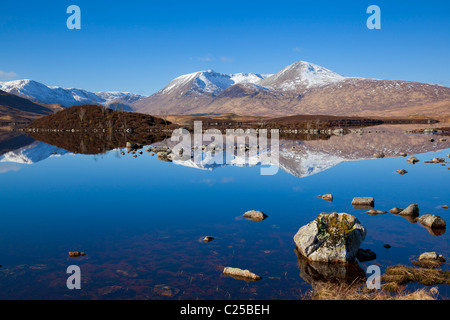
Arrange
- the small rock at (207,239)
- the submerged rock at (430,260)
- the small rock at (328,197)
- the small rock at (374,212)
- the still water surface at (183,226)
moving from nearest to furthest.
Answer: the still water surface at (183,226) < the submerged rock at (430,260) < the small rock at (207,239) < the small rock at (374,212) < the small rock at (328,197)

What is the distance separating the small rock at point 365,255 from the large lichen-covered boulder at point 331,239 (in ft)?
0.89

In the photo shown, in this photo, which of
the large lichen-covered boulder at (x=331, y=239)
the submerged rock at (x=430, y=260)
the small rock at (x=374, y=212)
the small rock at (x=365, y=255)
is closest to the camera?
the submerged rock at (x=430, y=260)

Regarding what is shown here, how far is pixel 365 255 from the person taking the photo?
16016 millimetres

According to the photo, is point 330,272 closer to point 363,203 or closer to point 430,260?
point 430,260

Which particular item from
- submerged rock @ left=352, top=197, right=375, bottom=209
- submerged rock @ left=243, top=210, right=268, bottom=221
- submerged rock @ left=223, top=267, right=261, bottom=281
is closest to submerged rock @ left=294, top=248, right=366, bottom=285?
submerged rock @ left=223, top=267, right=261, bottom=281

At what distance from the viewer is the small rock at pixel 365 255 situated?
15798 mm

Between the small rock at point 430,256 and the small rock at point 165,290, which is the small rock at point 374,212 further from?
the small rock at point 165,290

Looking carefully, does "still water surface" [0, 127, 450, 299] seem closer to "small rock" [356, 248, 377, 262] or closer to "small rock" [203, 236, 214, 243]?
"small rock" [203, 236, 214, 243]

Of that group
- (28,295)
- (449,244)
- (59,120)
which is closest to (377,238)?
(449,244)

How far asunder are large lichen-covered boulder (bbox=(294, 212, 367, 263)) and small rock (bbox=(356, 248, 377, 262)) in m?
0.27

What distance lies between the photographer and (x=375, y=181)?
112 ft

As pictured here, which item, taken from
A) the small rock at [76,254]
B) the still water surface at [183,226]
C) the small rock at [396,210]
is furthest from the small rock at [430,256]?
the small rock at [76,254]
